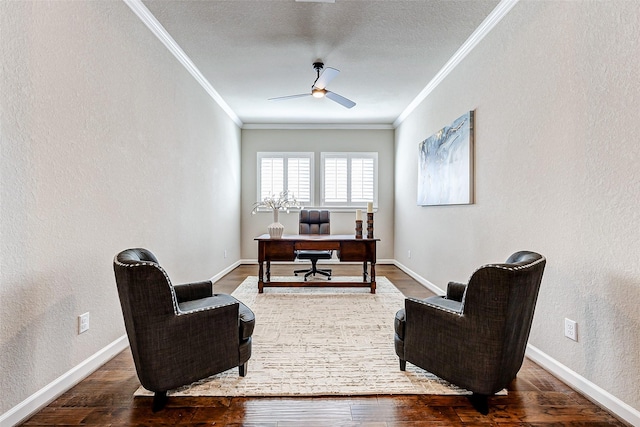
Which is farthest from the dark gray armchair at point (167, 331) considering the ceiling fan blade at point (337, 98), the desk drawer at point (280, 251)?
the ceiling fan blade at point (337, 98)

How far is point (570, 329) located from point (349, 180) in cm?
474

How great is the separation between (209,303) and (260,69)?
9.26 ft

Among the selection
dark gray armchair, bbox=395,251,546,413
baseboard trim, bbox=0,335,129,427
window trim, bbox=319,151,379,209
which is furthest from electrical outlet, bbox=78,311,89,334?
window trim, bbox=319,151,379,209

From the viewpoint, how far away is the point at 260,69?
3822 millimetres

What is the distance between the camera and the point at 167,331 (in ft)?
5.58

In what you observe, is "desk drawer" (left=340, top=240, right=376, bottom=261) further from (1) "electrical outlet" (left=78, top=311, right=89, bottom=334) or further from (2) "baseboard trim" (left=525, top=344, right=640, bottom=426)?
(1) "electrical outlet" (left=78, top=311, right=89, bottom=334)

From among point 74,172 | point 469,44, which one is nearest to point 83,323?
point 74,172

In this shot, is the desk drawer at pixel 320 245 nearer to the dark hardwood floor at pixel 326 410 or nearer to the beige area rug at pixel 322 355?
the beige area rug at pixel 322 355

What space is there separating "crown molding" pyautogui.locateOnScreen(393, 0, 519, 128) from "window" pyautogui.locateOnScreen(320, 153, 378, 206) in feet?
5.64

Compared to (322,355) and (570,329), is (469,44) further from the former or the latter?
(322,355)

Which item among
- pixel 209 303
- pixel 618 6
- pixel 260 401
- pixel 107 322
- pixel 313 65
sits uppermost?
pixel 313 65

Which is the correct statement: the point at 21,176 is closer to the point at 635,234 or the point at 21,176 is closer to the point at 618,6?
the point at 635,234

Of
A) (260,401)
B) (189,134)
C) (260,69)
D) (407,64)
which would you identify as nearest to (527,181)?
(407,64)

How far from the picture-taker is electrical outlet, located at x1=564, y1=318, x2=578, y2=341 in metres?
1.97
